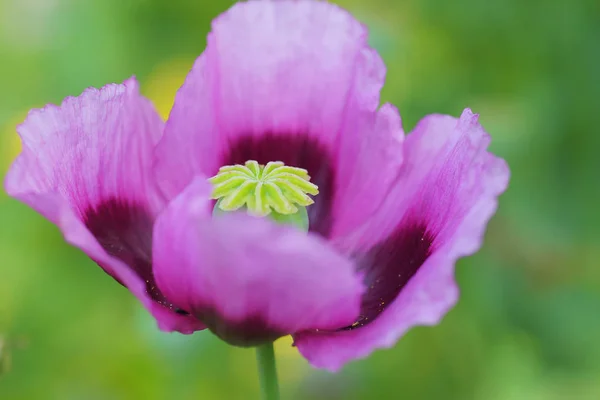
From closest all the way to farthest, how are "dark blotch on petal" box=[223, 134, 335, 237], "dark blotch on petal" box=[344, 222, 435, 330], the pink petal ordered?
1. "dark blotch on petal" box=[344, 222, 435, 330]
2. the pink petal
3. "dark blotch on petal" box=[223, 134, 335, 237]

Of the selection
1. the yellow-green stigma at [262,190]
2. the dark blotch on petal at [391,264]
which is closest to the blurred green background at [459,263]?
the dark blotch on petal at [391,264]

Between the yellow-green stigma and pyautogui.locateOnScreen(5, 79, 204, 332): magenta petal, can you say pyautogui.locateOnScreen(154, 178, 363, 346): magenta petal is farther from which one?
the yellow-green stigma

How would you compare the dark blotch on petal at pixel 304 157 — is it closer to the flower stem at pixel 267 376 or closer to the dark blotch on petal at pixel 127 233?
the dark blotch on petal at pixel 127 233

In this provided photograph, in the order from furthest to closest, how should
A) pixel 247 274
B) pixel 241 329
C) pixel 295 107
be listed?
pixel 295 107
pixel 241 329
pixel 247 274

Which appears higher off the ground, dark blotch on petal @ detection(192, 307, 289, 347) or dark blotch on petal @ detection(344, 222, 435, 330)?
dark blotch on petal @ detection(344, 222, 435, 330)

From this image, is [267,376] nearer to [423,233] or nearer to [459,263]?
[423,233]

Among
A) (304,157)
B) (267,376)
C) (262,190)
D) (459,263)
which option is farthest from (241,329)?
(459,263)

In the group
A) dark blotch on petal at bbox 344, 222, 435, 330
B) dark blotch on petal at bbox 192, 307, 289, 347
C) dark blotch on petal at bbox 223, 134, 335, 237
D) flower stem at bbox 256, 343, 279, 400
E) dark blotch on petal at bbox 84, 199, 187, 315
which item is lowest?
flower stem at bbox 256, 343, 279, 400

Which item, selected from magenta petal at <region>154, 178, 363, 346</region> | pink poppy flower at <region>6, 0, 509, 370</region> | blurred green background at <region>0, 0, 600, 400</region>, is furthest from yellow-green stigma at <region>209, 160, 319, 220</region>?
blurred green background at <region>0, 0, 600, 400</region>
